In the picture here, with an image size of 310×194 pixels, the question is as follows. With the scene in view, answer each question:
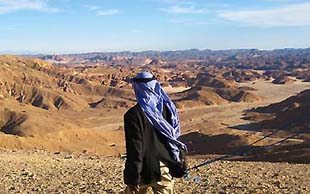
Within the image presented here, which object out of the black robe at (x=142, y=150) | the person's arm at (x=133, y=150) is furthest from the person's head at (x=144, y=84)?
the person's arm at (x=133, y=150)

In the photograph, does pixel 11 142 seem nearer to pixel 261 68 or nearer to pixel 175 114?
pixel 175 114

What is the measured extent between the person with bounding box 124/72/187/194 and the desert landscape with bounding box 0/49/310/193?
254 cm

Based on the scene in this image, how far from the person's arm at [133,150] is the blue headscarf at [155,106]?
0.18 metres

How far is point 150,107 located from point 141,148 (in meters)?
0.41

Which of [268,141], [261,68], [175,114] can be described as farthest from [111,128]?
[261,68]

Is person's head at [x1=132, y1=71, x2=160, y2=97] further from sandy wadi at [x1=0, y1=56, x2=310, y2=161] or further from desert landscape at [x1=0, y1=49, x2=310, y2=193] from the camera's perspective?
sandy wadi at [x1=0, y1=56, x2=310, y2=161]

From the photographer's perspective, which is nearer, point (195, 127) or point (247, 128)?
point (247, 128)

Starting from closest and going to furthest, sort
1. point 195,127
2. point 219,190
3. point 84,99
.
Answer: point 219,190, point 195,127, point 84,99

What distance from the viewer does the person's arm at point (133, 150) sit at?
471cm

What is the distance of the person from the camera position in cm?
474

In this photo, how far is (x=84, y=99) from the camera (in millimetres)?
75500

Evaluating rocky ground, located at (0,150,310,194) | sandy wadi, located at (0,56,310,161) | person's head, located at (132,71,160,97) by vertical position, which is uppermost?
person's head, located at (132,71,160,97)

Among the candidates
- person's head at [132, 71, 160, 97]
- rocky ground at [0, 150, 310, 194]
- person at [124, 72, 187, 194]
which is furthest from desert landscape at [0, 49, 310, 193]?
person's head at [132, 71, 160, 97]

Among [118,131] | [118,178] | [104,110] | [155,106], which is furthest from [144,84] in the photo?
Answer: [104,110]
